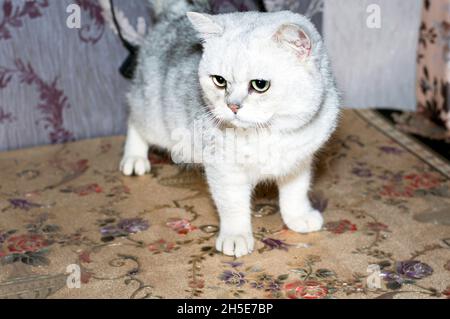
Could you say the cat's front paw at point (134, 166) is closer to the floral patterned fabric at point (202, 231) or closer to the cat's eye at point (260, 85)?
the floral patterned fabric at point (202, 231)

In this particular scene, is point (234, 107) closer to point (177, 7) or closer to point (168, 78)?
point (168, 78)

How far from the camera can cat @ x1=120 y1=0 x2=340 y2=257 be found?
1.46m

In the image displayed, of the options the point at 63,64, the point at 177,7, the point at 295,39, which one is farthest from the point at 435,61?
the point at 63,64

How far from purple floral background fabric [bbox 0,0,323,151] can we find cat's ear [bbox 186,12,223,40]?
0.68m

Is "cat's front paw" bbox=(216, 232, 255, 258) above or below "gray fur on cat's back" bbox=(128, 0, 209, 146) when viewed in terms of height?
below

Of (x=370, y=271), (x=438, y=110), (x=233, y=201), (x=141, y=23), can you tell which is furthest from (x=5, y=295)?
(x=438, y=110)

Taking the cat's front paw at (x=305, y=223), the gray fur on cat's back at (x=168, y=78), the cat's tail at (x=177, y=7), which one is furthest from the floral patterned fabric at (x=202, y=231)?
the cat's tail at (x=177, y=7)

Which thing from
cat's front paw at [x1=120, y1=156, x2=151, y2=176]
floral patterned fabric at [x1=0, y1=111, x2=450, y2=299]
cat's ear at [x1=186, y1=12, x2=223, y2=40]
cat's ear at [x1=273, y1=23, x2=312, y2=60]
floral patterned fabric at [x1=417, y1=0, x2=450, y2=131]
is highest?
cat's ear at [x1=186, y1=12, x2=223, y2=40]

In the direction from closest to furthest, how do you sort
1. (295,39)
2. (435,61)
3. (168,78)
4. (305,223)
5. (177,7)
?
1. (295,39)
2. (305,223)
3. (168,78)
4. (177,7)
5. (435,61)

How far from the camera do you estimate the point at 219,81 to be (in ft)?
5.02

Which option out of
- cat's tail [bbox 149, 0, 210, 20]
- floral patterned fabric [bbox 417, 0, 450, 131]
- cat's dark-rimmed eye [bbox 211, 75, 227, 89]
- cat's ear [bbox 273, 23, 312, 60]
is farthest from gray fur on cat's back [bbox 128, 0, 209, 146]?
floral patterned fabric [bbox 417, 0, 450, 131]

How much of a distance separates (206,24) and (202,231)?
0.56 m

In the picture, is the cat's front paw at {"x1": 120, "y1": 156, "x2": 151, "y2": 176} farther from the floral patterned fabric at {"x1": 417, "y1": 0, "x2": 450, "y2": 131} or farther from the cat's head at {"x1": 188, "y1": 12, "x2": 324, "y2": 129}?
the floral patterned fabric at {"x1": 417, "y1": 0, "x2": 450, "y2": 131}

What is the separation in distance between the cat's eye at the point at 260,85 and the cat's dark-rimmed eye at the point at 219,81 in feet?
0.27
